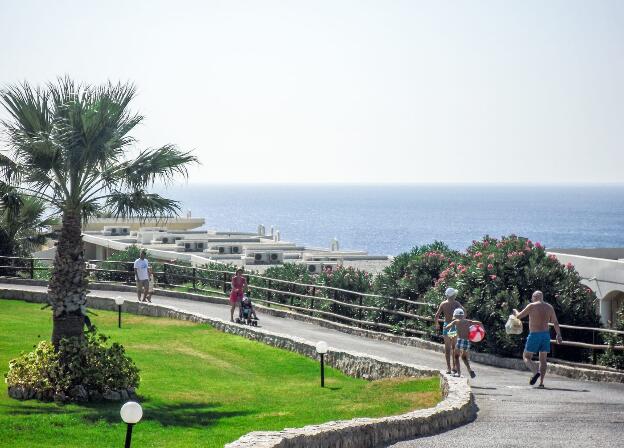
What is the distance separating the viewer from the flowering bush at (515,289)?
83.5 feet

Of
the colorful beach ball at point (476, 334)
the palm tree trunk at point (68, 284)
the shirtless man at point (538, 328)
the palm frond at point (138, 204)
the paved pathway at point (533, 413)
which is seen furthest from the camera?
the palm frond at point (138, 204)

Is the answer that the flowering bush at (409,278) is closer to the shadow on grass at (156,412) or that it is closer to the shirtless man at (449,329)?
the shirtless man at (449,329)

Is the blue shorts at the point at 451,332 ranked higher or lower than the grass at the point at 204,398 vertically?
higher

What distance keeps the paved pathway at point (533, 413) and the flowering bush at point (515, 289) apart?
1.29 meters

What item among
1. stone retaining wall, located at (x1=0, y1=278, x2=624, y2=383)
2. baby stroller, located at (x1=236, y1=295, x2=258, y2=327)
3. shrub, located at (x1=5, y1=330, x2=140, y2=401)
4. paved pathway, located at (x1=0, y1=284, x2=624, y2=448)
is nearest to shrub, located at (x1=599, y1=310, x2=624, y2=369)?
stone retaining wall, located at (x1=0, y1=278, x2=624, y2=383)

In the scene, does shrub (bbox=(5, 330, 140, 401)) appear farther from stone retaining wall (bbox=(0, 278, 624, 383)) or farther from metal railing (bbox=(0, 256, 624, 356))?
stone retaining wall (bbox=(0, 278, 624, 383))

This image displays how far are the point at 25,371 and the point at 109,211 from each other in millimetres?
3617

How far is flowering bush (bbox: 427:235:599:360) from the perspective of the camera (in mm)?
25438

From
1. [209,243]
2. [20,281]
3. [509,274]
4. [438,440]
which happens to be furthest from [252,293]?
[209,243]

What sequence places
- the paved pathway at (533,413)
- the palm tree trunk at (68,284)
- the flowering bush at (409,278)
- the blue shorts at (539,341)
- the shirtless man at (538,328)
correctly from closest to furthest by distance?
the paved pathway at (533,413) < the shirtless man at (538,328) < the blue shorts at (539,341) < the palm tree trunk at (68,284) < the flowering bush at (409,278)

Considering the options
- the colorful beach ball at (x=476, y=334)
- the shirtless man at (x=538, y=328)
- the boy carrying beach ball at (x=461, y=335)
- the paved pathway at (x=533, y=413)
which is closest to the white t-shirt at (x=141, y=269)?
the paved pathway at (x=533, y=413)

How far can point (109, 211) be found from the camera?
21.8 meters

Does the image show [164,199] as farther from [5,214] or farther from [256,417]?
[256,417]

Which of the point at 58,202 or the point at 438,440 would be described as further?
the point at 58,202
